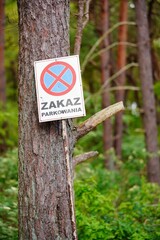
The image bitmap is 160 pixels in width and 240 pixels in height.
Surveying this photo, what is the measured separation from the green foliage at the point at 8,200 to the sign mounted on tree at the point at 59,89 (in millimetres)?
1304

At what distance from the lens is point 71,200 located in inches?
208

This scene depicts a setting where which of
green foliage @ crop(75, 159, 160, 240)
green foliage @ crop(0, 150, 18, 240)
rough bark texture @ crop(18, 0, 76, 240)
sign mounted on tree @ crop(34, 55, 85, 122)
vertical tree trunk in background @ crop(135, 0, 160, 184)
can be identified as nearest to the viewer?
sign mounted on tree @ crop(34, 55, 85, 122)

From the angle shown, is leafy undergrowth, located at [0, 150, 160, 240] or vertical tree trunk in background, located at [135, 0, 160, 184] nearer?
leafy undergrowth, located at [0, 150, 160, 240]

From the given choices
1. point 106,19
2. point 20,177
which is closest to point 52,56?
point 20,177

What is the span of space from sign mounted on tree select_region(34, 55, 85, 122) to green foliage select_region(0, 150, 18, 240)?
130 cm

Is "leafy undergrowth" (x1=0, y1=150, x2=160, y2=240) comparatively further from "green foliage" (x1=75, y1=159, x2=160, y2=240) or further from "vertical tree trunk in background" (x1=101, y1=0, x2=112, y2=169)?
"vertical tree trunk in background" (x1=101, y1=0, x2=112, y2=169)

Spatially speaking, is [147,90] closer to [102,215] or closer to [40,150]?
[102,215]

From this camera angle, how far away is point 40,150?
520 cm

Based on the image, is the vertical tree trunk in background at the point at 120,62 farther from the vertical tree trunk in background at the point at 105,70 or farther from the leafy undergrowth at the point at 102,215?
the leafy undergrowth at the point at 102,215

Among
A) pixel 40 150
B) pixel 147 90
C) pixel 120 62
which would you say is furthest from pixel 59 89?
pixel 120 62

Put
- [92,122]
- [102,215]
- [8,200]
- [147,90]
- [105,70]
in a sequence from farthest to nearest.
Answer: [105,70] < [147,90] < [8,200] < [102,215] < [92,122]

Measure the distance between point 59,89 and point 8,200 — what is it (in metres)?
2.46

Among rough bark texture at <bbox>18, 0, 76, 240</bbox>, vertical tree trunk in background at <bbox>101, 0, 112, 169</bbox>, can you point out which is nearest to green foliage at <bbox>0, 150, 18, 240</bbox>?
rough bark texture at <bbox>18, 0, 76, 240</bbox>

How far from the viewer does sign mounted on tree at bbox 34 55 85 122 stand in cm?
511
